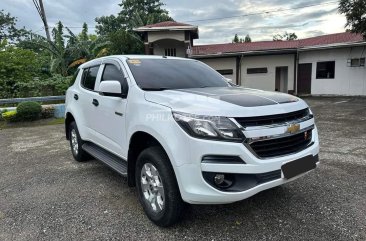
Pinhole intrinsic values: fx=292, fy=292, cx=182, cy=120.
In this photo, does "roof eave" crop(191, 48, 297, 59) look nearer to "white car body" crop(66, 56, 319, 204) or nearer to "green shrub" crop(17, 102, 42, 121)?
"green shrub" crop(17, 102, 42, 121)

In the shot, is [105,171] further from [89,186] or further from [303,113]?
[303,113]

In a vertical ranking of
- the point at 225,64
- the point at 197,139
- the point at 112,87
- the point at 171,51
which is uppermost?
the point at 171,51

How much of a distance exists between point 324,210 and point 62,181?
147 inches

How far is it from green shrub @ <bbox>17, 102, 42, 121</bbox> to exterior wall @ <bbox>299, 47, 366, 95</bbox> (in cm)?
1696

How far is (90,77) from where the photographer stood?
4.84 meters

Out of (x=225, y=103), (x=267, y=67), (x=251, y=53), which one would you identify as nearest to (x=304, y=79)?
(x=267, y=67)

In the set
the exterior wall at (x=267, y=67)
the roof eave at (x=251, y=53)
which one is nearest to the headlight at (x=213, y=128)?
the roof eave at (x=251, y=53)

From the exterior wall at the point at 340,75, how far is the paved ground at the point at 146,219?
1493cm

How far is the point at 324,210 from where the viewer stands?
11.0ft

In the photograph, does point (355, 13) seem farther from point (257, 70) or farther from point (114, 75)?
point (114, 75)

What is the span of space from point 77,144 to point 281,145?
3.91 metres

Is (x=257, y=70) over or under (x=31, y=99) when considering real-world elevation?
over

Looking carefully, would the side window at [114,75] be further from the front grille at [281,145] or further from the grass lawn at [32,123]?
the grass lawn at [32,123]

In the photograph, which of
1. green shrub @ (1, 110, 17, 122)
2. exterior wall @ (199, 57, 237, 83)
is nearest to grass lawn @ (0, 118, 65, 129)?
green shrub @ (1, 110, 17, 122)
